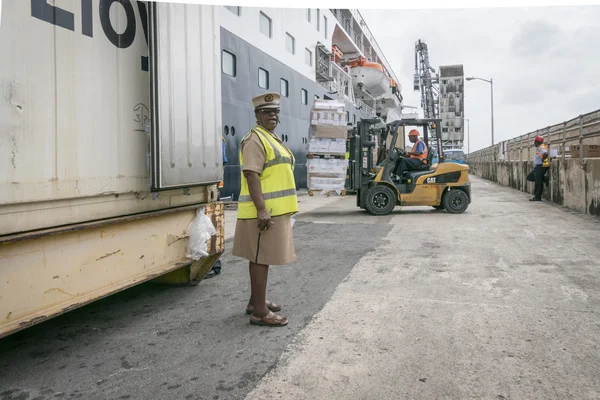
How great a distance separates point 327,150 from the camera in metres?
11.7

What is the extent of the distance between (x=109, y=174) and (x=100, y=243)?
444 mm

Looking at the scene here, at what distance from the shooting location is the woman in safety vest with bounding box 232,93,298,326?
3.29 meters

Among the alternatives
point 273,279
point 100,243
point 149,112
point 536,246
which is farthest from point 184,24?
point 536,246

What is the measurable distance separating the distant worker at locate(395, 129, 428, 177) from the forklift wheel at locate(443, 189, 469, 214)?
93cm

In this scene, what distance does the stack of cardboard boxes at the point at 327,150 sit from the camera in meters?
11.6

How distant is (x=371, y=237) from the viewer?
748 centimetres

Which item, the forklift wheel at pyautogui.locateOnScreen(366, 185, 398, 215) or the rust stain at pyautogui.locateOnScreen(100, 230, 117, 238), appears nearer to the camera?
the rust stain at pyautogui.locateOnScreen(100, 230, 117, 238)

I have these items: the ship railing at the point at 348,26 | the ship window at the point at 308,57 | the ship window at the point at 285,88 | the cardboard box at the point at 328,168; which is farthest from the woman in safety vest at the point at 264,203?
the ship railing at the point at 348,26

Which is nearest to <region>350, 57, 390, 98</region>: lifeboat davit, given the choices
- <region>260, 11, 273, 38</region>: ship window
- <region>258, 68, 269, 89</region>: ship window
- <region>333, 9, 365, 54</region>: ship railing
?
<region>333, 9, 365, 54</region>: ship railing

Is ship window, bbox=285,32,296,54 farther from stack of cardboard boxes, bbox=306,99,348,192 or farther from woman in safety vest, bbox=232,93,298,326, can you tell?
woman in safety vest, bbox=232,93,298,326

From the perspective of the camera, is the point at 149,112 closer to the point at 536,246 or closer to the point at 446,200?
the point at 536,246

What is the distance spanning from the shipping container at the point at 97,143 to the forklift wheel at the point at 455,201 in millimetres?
7741

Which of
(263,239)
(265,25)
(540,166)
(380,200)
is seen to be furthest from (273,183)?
(265,25)

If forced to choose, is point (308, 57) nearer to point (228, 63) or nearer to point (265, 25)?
point (265, 25)
